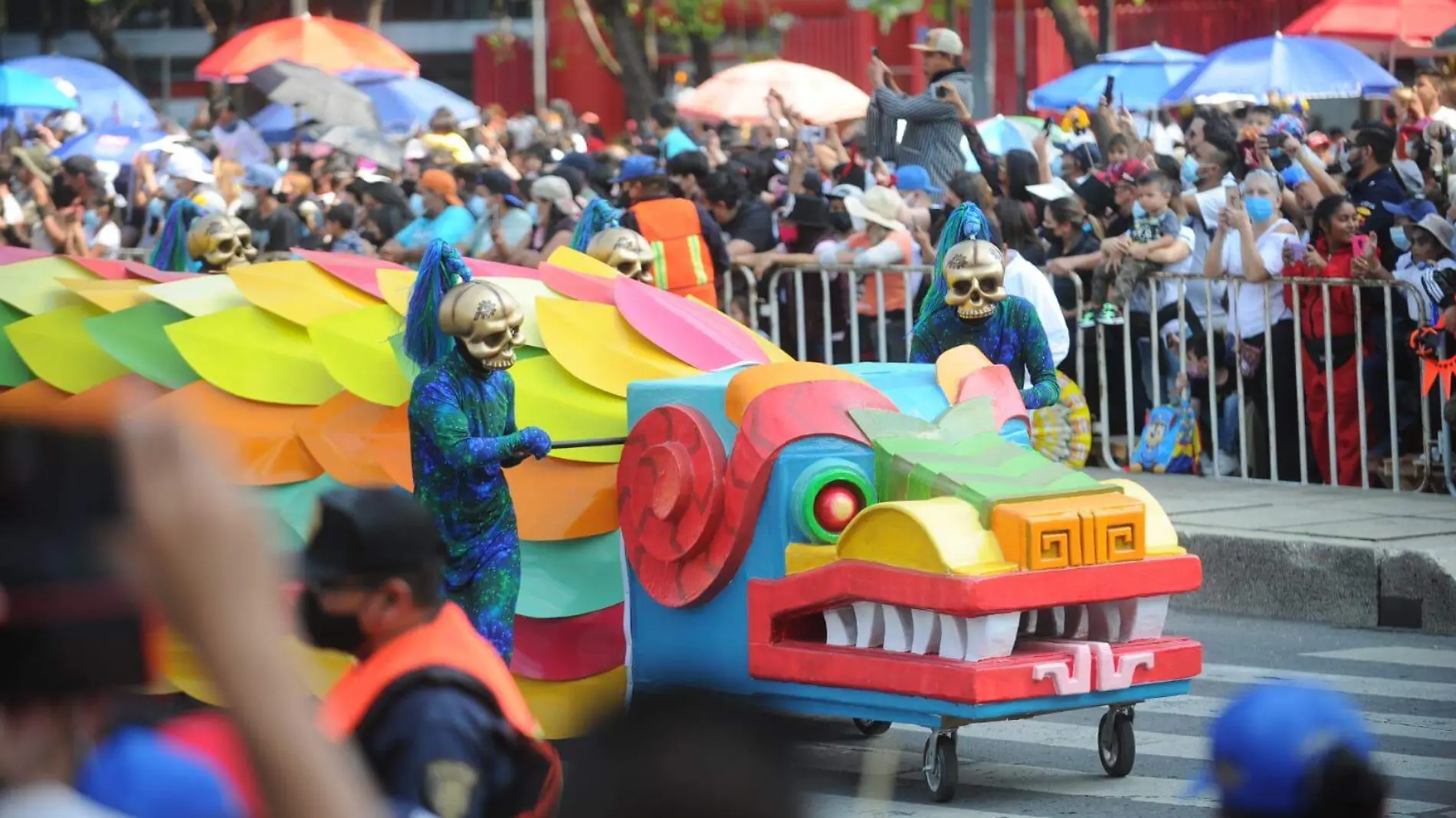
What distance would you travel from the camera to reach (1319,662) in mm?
9070

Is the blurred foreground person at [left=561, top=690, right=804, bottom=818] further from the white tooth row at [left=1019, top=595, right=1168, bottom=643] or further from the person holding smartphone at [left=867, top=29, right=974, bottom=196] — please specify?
the person holding smartphone at [left=867, top=29, right=974, bottom=196]

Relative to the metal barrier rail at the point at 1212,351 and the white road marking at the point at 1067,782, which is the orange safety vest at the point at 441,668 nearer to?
the white road marking at the point at 1067,782

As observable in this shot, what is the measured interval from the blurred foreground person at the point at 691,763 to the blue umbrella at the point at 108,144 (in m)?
22.4

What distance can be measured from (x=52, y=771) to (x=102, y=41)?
44.0 metres

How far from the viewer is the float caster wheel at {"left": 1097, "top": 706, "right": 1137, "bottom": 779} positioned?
23.7 ft

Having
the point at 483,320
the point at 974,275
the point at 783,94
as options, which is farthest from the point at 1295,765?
the point at 783,94

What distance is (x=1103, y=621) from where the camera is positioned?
271 inches

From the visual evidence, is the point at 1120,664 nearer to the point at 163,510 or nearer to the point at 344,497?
the point at 344,497

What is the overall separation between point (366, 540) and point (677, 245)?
7.72 m

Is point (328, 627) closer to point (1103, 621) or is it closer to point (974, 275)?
point (1103, 621)

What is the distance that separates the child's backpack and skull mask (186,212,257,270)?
4.70 meters

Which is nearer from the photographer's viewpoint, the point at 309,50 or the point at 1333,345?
the point at 1333,345

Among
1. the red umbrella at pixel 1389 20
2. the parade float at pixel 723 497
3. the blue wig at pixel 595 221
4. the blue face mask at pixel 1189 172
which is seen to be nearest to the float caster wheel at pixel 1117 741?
the parade float at pixel 723 497

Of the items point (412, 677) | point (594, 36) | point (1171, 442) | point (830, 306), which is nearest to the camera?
point (412, 677)
